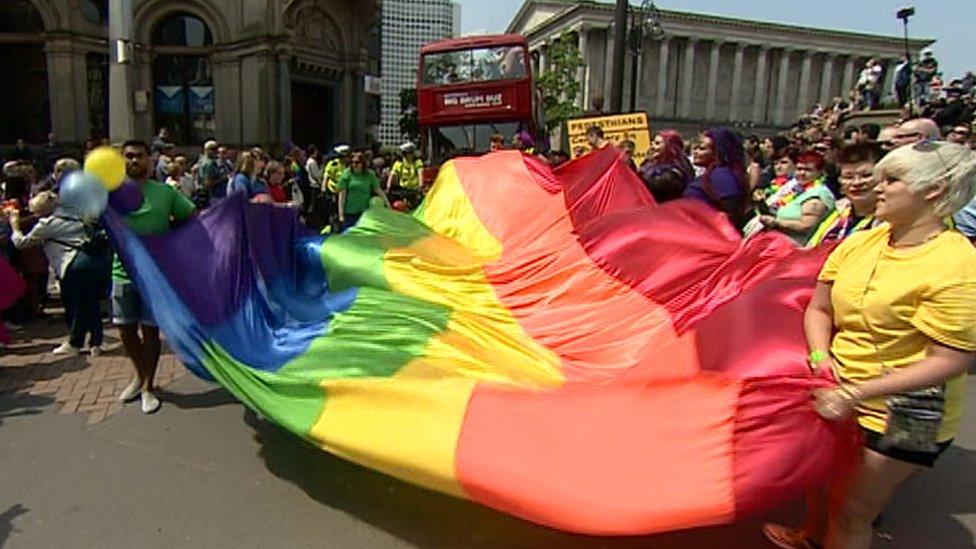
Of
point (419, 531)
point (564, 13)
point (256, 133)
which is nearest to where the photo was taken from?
point (419, 531)

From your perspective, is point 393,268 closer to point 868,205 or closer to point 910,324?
point 868,205

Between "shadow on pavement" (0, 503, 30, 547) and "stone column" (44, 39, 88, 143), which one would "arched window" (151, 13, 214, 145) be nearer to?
"stone column" (44, 39, 88, 143)

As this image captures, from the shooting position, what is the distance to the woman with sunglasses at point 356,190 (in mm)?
9391

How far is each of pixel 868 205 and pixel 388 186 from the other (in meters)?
12.1

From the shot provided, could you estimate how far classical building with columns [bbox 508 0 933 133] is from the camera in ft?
235

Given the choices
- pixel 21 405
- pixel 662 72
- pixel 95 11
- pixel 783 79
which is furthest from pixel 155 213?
pixel 783 79

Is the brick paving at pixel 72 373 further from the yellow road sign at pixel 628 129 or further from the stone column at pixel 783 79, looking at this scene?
the stone column at pixel 783 79

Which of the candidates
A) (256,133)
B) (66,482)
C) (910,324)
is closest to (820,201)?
(910,324)

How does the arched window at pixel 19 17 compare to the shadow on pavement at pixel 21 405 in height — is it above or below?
above

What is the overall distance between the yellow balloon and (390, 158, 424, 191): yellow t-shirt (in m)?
9.85

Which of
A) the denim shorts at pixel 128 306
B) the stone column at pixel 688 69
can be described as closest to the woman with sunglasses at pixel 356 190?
the denim shorts at pixel 128 306

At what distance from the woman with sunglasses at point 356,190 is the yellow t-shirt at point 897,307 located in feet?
24.5

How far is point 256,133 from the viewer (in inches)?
923

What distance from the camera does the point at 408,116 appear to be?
6066 cm
